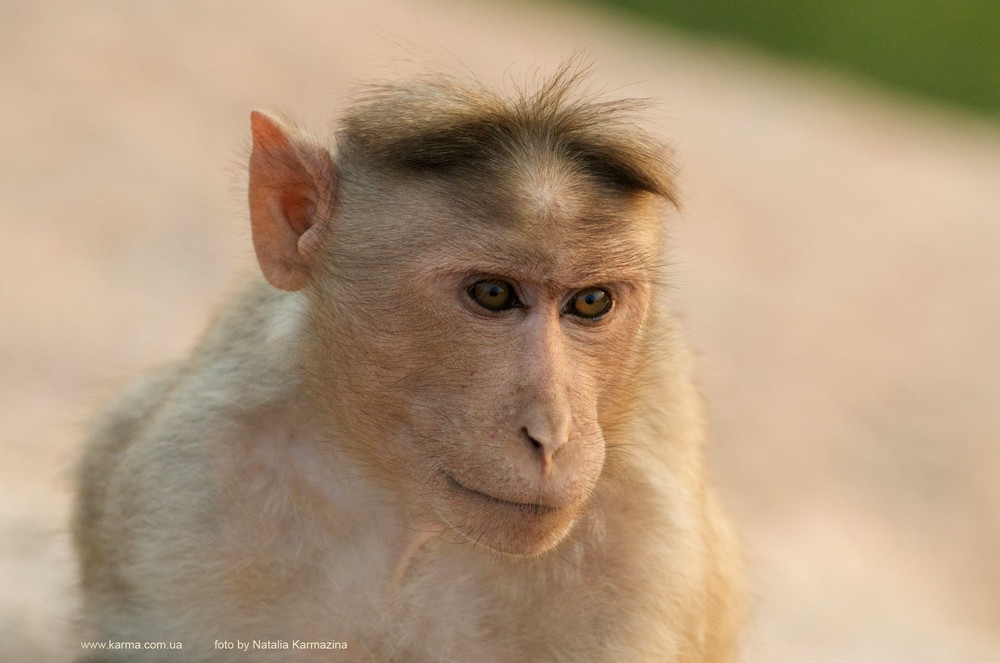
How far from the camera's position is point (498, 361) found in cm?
285

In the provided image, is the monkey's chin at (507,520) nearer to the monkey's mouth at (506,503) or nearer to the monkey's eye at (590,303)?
the monkey's mouth at (506,503)

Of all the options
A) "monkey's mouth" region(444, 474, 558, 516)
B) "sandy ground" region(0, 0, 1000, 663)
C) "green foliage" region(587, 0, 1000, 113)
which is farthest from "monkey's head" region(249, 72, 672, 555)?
"green foliage" region(587, 0, 1000, 113)

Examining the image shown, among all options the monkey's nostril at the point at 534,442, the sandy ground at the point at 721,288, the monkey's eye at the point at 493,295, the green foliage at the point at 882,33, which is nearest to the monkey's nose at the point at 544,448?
the monkey's nostril at the point at 534,442

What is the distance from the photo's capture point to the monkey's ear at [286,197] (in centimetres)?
318

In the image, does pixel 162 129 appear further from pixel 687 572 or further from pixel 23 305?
pixel 687 572

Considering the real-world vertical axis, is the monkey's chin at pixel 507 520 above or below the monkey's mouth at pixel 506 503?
below

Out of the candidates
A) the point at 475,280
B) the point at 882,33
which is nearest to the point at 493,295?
the point at 475,280

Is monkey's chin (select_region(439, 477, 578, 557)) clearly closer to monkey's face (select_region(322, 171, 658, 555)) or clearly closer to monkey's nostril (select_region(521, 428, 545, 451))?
monkey's face (select_region(322, 171, 658, 555))

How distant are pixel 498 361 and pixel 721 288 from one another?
6793 millimetres

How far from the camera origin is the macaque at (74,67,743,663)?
114 inches

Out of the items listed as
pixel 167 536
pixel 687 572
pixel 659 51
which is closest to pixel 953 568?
pixel 687 572

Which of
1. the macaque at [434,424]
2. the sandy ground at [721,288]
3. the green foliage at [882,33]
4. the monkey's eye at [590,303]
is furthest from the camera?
the green foliage at [882,33]

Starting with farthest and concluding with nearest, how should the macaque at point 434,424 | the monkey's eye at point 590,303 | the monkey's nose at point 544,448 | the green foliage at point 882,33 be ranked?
the green foliage at point 882,33 < the monkey's eye at point 590,303 < the macaque at point 434,424 < the monkey's nose at point 544,448

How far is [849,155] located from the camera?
12.5 m
